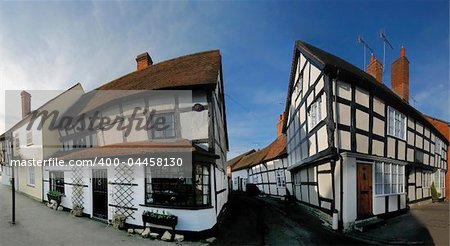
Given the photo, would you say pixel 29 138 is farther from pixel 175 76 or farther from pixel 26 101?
pixel 175 76

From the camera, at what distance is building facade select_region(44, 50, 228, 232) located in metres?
8.29

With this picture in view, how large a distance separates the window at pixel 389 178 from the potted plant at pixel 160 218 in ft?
24.7

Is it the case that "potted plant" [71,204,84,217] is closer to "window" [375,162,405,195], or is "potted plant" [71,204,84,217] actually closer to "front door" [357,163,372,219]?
"front door" [357,163,372,219]

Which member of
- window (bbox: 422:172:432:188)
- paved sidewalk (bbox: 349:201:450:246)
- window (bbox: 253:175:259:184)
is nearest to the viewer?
paved sidewalk (bbox: 349:201:450:246)

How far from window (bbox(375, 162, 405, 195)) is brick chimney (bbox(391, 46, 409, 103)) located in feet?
21.6

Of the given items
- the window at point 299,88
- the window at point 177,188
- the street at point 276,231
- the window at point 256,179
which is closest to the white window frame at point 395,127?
the window at point 299,88

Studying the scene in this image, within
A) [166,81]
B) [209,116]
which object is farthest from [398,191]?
[166,81]

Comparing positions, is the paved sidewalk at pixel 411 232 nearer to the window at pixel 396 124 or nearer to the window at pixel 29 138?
the window at pixel 396 124

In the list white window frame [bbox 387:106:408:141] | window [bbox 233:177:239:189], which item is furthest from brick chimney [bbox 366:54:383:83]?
window [bbox 233:177:239:189]

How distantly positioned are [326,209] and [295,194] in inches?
234

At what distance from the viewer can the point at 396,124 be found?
11789 mm

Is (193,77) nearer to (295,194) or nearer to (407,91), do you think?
(295,194)

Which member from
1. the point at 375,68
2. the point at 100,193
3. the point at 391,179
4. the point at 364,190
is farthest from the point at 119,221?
the point at 375,68

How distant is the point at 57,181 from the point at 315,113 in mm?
12828
